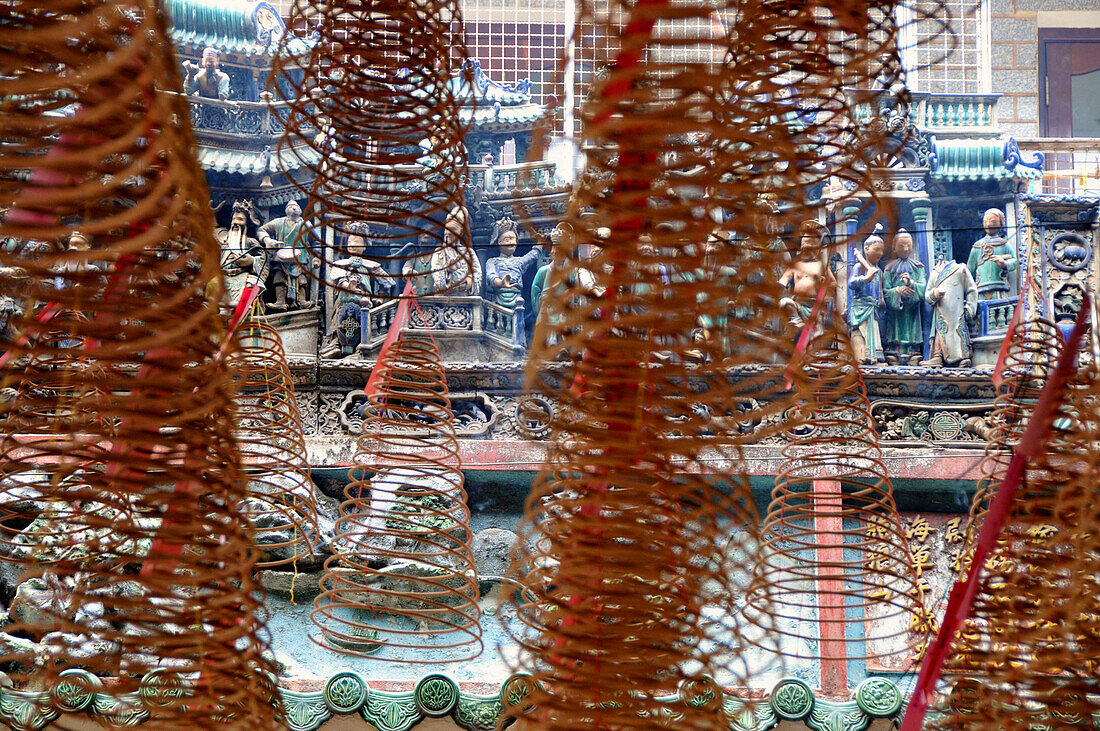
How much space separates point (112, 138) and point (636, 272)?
0.30m

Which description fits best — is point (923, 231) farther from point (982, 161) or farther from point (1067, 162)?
point (1067, 162)

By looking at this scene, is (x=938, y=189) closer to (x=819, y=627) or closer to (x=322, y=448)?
(x=819, y=627)

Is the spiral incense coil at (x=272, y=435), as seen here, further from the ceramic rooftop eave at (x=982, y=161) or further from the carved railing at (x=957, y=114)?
the carved railing at (x=957, y=114)

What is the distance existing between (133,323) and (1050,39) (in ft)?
26.3

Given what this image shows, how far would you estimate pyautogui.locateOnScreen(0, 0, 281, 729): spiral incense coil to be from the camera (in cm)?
48

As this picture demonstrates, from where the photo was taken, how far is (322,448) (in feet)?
18.1

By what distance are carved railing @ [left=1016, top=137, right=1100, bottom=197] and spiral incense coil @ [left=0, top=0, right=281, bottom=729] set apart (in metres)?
6.79

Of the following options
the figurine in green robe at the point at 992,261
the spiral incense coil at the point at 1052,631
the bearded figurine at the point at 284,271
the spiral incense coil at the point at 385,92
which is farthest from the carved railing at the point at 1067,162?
the spiral incense coil at the point at 385,92

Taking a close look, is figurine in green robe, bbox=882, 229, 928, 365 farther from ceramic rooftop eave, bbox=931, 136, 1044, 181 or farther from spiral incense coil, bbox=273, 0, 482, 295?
spiral incense coil, bbox=273, 0, 482, 295

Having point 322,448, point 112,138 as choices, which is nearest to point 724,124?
point 112,138

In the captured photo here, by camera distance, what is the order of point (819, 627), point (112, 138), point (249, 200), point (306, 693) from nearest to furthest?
point (112, 138), point (306, 693), point (819, 627), point (249, 200)

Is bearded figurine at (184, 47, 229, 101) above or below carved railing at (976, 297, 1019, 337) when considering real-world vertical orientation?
above

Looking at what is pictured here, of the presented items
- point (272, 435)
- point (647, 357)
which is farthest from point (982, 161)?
point (647, 357)

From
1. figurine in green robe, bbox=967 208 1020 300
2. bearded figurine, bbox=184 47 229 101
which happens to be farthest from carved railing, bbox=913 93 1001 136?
bearded figurine, bbox=184 47 229 101
